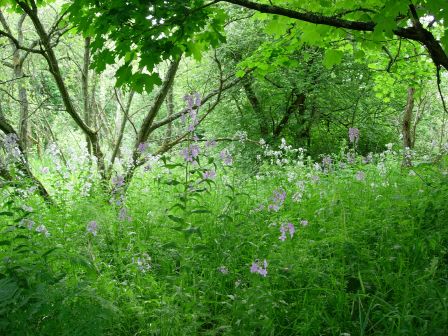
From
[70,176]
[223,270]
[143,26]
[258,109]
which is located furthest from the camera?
[258,109]

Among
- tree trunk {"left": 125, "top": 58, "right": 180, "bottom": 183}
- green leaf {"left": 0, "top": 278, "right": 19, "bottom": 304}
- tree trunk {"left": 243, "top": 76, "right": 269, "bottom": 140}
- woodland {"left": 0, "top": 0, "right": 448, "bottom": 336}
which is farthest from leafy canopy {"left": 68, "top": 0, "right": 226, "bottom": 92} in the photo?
tree trunk {"left": 243, "top": 76, "right": 269, "bottom": 140}

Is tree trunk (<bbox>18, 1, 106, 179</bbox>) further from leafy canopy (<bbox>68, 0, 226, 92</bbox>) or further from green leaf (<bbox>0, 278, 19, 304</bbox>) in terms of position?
green leaf (<bbox>0, 278, 19, 304</bbox>)

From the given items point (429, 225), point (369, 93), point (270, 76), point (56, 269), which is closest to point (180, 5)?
point (56, 269)

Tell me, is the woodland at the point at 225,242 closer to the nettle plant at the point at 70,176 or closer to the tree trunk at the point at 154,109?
the nettle plant at the point at 70,176

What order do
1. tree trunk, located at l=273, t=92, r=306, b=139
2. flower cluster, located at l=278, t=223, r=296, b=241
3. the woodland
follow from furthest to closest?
tree trunk, located at l=273, t=92, r=306, b=139 < flower cluster, located at l=278, t=223, r=296, b=241 < the woodland

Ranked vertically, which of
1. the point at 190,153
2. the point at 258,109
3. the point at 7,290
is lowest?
the point at 7,290

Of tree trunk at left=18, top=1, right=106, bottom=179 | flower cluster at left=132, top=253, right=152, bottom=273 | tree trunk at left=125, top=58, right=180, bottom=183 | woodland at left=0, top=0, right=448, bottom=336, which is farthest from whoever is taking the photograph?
tree trunk at left=125, top=58, right=180, bottom=183

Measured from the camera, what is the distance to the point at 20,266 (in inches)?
90.0

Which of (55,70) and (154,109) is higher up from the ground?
(55,70)

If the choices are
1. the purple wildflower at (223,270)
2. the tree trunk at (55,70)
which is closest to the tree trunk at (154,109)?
the tree trunk at (55,70)

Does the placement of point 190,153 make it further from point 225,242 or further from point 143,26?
point 143,26

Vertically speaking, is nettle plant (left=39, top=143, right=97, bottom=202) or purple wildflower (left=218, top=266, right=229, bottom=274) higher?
nettle plant (left=39, top=143, right=97, bottom=202)

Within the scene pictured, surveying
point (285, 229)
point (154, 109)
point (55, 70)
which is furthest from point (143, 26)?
point (154, 109)

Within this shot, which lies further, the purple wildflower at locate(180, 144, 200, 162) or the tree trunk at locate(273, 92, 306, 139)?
the tree trunk at locate(273, 92, 306, 139)
